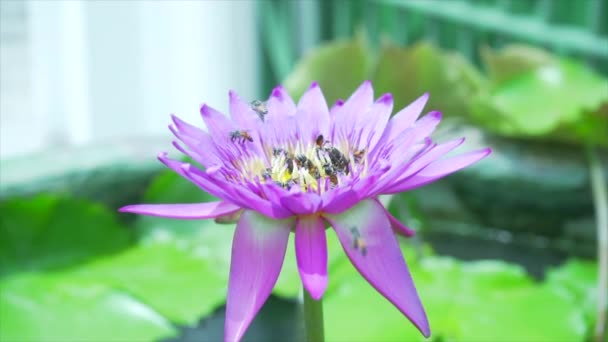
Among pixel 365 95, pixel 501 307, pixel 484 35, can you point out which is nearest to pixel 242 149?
pixel 365 95

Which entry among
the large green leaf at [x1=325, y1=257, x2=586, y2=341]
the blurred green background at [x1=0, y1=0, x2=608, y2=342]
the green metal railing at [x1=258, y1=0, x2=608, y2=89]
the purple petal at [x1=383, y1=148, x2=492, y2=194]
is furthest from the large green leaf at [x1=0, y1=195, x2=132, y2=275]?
the green metal railing at [x1=258, y1=0, x2=608, y2=89]

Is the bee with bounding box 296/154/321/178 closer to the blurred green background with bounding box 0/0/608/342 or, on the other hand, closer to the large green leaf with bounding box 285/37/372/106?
the blurred green background with bounding box 0/0/608/342

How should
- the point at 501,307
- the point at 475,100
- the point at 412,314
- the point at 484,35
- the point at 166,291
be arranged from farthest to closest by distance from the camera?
the point at 484,35
the point at 475,100
the point at 166,291
the point at 501,307
the point at 412,314

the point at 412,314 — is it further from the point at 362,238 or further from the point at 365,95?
the point at 365,95

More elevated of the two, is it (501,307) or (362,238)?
(362,238)

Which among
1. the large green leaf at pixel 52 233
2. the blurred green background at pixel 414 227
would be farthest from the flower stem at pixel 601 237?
the large green leaf at pixel 52 233

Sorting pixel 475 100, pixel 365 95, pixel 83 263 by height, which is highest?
pixel 365 95
